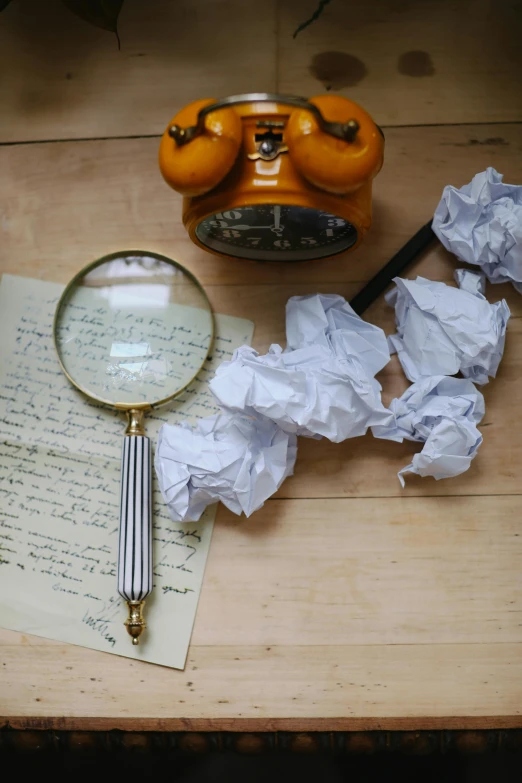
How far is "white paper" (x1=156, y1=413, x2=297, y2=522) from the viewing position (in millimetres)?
743

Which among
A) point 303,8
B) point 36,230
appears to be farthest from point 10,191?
point 303,8

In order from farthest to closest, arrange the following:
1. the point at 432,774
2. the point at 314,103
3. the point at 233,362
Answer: the point at 432,774, the point at 233,362, the point at 314,103

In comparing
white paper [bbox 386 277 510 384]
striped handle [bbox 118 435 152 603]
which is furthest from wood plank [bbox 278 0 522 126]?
striped handle [bbox 118 435 152 603]

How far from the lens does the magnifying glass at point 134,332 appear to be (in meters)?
0.77

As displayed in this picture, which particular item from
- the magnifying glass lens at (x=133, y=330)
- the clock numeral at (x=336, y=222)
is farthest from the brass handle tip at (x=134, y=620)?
the clock numeral at (x=336, y=222)

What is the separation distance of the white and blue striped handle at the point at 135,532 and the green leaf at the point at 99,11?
1.61 feet

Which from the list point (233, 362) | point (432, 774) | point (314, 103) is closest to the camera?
point (314, 103)

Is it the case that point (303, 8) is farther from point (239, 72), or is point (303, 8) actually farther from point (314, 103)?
point (314, 103)

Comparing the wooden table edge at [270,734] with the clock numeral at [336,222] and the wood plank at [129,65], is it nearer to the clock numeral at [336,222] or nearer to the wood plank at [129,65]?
the clock numeral at [336,222]

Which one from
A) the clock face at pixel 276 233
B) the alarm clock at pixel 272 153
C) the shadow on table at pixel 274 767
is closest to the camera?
the alarm clock at pixel 272 153

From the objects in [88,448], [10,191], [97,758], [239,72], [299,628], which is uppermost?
[239,72]

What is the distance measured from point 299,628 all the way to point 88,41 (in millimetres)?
781

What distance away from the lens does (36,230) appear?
82 cm

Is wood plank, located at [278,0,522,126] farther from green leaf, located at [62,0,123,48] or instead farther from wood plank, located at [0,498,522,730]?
wood plank, located at [0,498,522,730]
